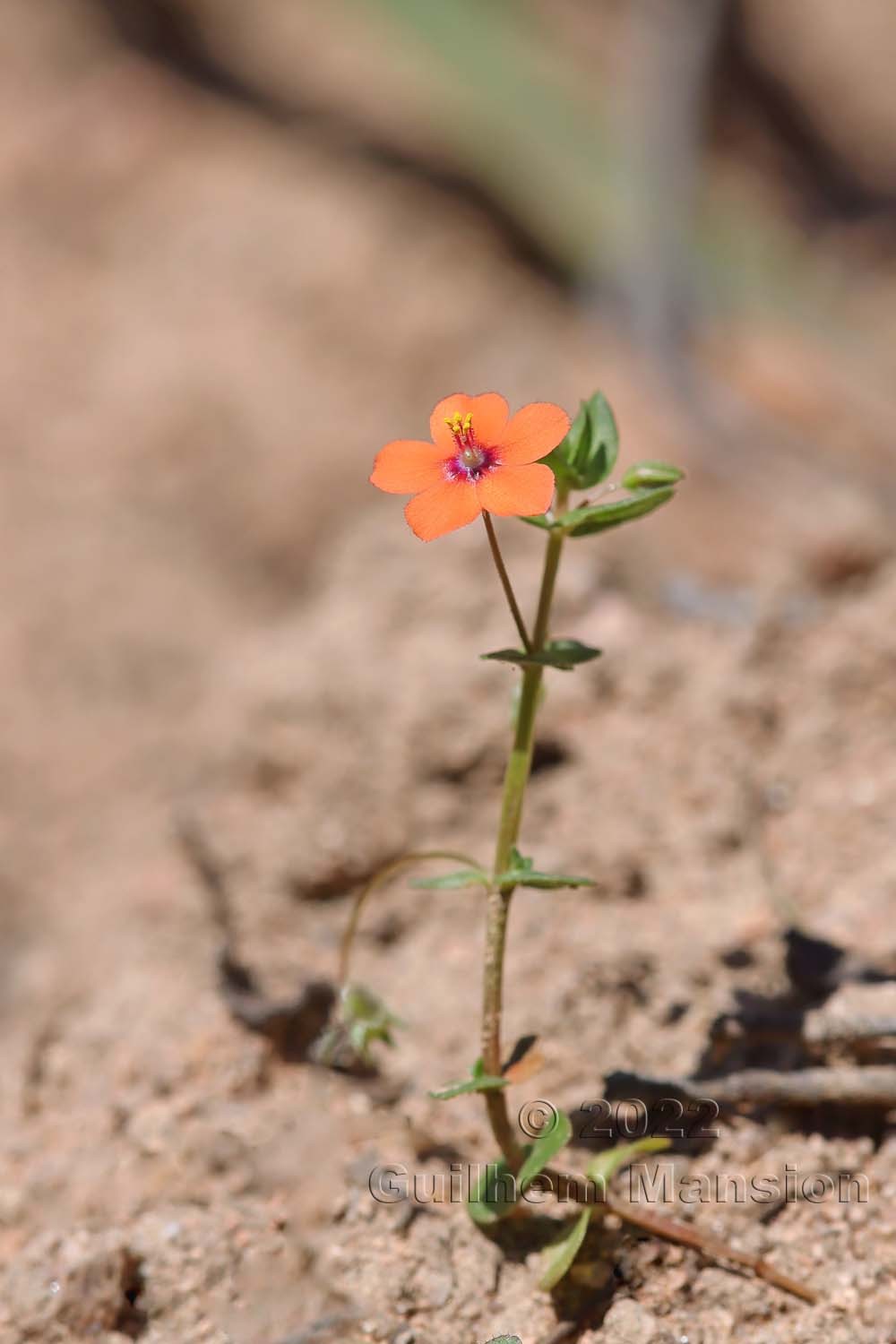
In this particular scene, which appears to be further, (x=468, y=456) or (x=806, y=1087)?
(x=806, y=1087)

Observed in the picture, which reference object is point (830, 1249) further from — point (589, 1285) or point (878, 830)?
point (878, 830)

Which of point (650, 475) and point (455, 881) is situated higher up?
point (650, 475)

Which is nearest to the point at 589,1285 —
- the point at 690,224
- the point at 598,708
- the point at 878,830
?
the point at 878,830

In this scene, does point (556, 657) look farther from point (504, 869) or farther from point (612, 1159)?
point (612, 1159)

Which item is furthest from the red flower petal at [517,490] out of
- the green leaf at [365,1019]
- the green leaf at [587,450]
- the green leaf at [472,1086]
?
the green leaf at [365,1019]

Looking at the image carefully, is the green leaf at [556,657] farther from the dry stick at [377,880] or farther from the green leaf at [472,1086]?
the green leaf at [472,1086]

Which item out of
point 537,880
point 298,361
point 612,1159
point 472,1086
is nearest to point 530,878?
point 537,880
